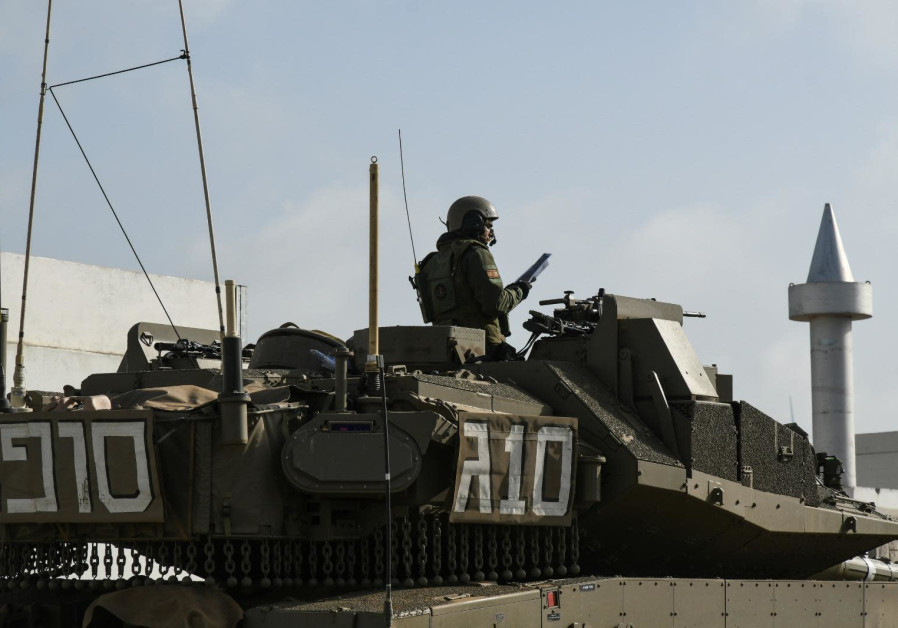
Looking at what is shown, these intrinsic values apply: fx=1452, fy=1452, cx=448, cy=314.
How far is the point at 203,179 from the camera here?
992cm

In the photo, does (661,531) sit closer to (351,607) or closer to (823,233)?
(351,607)

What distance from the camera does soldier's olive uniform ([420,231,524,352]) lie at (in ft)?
40.2

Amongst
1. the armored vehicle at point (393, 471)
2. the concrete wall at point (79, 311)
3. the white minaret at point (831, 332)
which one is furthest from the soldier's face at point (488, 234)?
the white minaret at point (831, 332)

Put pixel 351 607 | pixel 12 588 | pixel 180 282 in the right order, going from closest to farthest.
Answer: pixel 351 607 < pixel 12 588 < pixel 180 282

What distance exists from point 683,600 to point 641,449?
3.77 feet

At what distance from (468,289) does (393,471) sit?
3.56 metres

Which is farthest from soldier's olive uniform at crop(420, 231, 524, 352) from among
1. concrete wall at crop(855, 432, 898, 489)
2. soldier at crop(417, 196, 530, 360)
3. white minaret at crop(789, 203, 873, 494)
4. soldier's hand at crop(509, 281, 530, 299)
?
concrete wall at crop(855, 432, 898, 489)

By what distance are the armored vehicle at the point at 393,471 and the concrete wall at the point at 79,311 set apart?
15.8 meters

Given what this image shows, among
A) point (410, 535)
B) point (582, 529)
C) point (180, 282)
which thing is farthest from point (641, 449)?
point (180, 282)

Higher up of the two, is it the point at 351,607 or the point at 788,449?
the point at 788,449

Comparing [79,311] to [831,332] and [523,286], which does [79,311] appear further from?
[831,332]

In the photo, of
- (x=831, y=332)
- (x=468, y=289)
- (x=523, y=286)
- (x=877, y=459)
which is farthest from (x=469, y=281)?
(x=877, y=459)

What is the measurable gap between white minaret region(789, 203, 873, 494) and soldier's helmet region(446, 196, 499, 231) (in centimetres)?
3697

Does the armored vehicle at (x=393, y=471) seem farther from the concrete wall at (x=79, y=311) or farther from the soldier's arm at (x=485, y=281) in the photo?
the concrete wall at (x=79, y=311)
